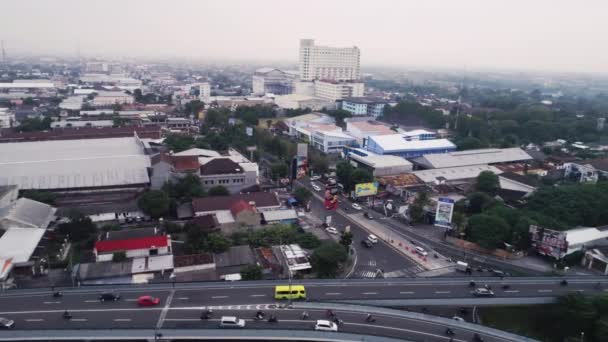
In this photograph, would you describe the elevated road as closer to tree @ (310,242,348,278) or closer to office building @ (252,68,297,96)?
tree @ (310,242,348,278)

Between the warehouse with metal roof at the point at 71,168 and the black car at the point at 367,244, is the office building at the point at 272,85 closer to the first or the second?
Answer: the warehouse with metal roof at the point at 71,168

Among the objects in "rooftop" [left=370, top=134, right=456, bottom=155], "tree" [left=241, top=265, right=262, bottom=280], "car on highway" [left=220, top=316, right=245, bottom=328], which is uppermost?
"rooftop" [left=370, top=134, right=456, bottom=155]

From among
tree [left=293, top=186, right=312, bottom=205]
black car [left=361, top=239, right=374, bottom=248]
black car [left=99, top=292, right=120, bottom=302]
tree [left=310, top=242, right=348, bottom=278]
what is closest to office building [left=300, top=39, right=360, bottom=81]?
tree [left=293, top=186, right=312, bottom=205]

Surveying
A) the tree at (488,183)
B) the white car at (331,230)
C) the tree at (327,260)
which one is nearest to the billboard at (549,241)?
the tree at (488,183)

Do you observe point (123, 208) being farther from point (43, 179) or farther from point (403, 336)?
point (403, 336)

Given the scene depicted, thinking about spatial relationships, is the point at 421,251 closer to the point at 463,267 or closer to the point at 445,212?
the point at 463,267
